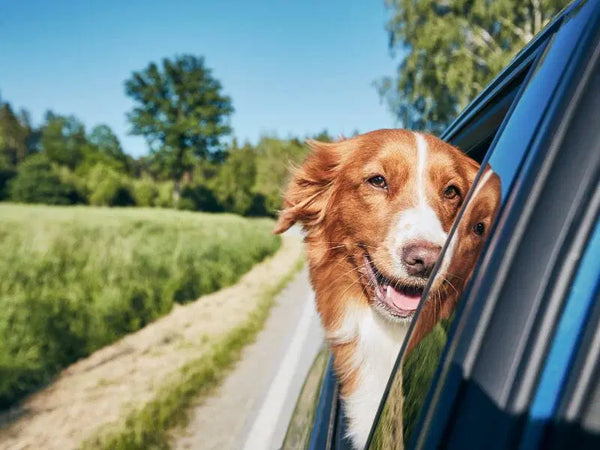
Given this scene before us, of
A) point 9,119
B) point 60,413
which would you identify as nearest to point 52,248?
point 60,413

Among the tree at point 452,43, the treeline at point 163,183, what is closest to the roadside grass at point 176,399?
the tree at point 452,43

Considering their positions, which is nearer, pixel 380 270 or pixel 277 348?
pixel 380 270

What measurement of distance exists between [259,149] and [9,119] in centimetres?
6018

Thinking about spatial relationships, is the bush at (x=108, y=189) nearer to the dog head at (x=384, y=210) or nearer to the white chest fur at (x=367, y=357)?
the dog head at (x=384, y=210)

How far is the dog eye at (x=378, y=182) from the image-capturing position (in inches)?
81.7

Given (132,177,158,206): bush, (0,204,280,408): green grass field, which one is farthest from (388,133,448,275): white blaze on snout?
(132,177,158,206): bush

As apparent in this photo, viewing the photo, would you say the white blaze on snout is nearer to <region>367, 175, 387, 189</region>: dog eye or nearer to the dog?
the dog

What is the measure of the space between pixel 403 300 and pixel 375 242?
0.26m

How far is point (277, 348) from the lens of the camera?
6016 millimetres

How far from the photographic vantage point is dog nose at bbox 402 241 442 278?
152cm

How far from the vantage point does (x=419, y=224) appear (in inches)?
65.2

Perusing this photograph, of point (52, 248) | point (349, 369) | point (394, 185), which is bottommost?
point (52, 248)

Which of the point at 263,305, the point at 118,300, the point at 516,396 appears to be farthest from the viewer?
the point at 263,305

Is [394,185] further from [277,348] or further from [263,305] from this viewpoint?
[263,305]
